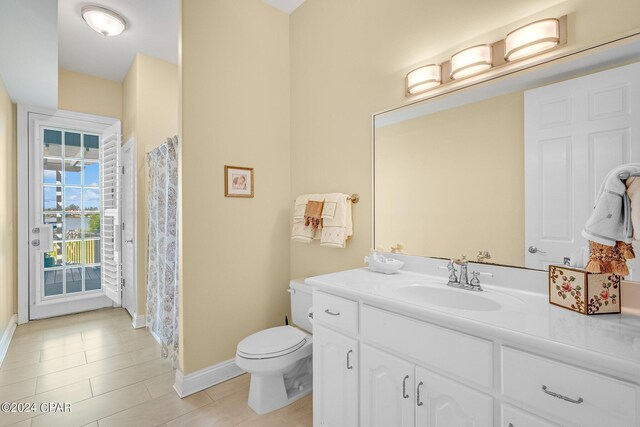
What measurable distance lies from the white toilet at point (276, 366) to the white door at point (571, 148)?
1.38m

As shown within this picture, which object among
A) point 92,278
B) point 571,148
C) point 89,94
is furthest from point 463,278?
point 89,94

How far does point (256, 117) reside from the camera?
252cm

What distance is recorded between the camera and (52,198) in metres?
3.62

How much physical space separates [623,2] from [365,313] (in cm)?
155

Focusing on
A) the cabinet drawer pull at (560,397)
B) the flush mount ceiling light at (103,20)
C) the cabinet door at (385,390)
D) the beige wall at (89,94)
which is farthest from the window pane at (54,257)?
the cabinet drawer pull at (560,397)

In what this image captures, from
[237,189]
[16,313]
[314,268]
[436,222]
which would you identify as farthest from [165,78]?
[436,222]

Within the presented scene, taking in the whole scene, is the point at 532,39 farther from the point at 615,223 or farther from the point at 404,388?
the point at 404,388

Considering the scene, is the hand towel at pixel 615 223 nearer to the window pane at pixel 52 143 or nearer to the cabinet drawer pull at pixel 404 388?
the cabinet drawer pull at pixel 404 388

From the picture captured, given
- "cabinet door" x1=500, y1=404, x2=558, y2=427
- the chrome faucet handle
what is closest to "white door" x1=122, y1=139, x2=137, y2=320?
the chrome faucet handle

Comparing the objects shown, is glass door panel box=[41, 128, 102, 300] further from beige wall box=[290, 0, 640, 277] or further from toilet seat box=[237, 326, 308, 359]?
toilet seat box=[237, 326, 308, 359]

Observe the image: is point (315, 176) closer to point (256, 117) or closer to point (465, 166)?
point (256, 117)

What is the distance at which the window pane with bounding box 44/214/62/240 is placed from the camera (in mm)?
3596

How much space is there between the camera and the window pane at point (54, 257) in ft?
11.8

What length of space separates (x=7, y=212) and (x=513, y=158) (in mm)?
4309
